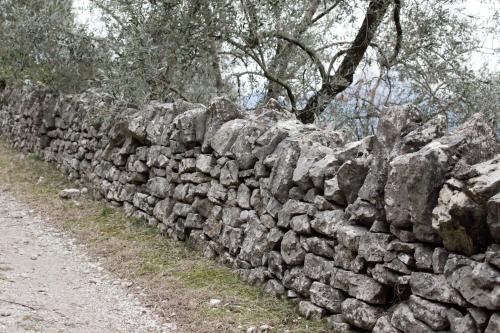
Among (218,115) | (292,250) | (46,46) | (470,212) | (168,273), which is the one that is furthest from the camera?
(46,46)

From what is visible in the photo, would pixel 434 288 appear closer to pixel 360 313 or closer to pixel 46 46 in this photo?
pixel 360 313

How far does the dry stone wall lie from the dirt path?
152 centimetres

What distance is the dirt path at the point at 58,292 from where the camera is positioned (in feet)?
19.8

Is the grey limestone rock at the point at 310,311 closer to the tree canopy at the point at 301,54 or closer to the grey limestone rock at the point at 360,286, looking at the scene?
the grey limestone rock at the point at 360,286

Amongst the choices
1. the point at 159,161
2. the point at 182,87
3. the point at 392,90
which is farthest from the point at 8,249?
the point at 392,90

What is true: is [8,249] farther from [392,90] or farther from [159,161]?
[392,90]

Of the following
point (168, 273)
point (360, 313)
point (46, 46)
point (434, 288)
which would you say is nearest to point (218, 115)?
point (168, 273)

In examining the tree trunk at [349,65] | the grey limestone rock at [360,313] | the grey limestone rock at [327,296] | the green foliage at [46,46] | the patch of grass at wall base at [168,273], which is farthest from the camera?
the green foliage at [46,46]

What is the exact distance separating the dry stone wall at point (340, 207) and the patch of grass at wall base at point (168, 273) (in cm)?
24

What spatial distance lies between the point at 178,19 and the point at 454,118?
565 cm

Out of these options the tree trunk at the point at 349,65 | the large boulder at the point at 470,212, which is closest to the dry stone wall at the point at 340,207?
the large boulder at the point at 470,212

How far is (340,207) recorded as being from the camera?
20.0 ft

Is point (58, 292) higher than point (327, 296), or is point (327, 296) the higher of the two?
point (327, 296)

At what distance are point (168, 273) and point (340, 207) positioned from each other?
2878 millimetres
